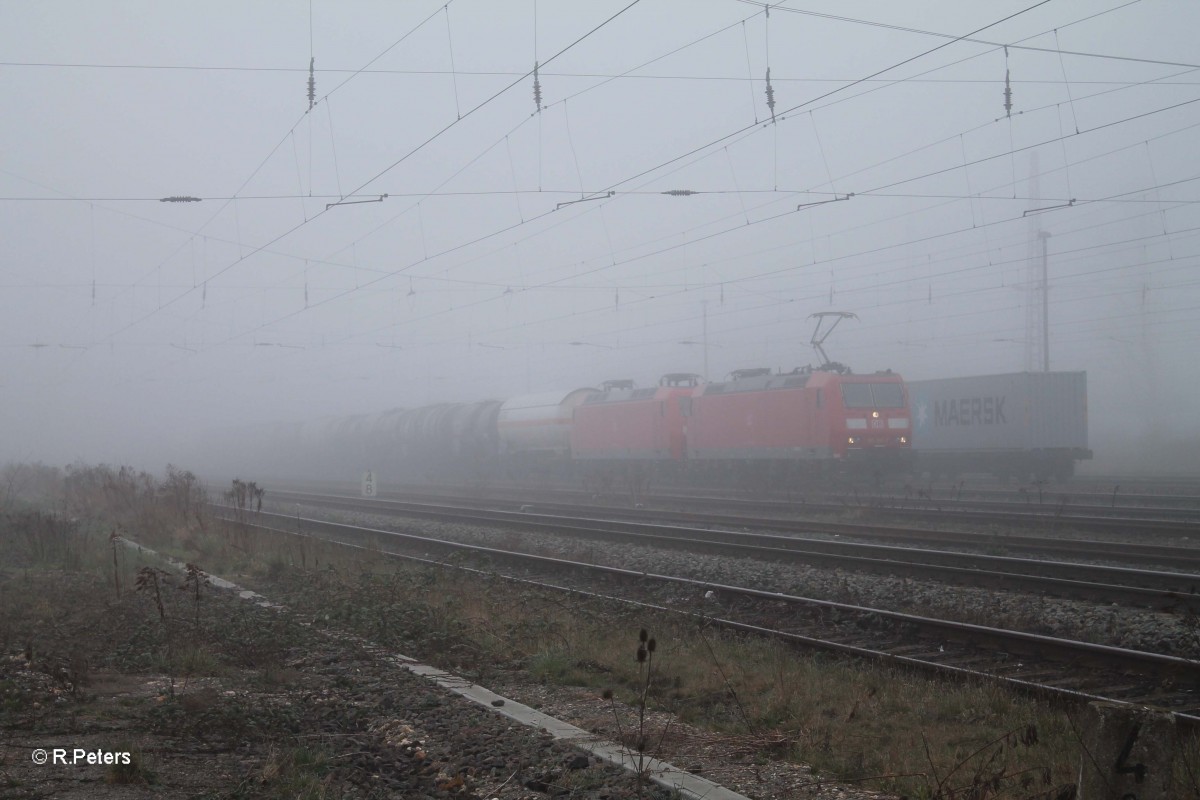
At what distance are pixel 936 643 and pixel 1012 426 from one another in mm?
23962

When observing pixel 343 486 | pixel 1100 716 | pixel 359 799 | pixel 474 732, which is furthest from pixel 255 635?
pixel 343 486

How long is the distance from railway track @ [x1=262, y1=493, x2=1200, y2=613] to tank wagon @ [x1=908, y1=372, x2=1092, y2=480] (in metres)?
16.1

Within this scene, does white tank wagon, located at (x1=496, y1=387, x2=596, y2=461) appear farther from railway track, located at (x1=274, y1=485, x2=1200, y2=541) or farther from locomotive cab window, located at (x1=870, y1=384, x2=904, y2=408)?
locomotive cab window, located at (x1=870, y1=384, x2=904, y2=408)

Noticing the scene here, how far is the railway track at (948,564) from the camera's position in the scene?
10633mm

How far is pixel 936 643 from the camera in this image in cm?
897

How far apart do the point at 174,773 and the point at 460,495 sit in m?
29.9

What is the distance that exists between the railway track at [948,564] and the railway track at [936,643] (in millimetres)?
745

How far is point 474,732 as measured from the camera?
609cm

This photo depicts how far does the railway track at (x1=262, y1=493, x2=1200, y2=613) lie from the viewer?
10.6m

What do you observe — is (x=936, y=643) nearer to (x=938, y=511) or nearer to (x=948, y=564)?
(x=948, y=564)

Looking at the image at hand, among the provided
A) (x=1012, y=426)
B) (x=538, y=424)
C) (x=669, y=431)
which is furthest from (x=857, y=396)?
(x=538, y=424)

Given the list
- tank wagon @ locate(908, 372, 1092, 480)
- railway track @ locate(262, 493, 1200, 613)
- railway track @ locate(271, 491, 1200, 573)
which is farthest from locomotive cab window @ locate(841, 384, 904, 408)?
railway track @ locate(262, 493, 1200, 613)

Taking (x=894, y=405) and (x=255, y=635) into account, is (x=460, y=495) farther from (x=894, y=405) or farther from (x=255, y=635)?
(x=255, y=635)

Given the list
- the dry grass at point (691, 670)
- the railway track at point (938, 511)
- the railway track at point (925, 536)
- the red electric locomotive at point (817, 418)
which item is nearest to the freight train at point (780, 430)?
the red electric locomotive at point (817, 418)
